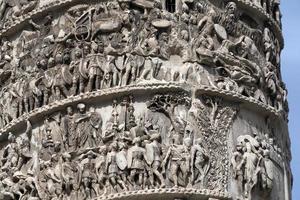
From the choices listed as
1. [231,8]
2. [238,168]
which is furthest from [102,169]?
[231,8]

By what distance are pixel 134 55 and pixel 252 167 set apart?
1289 millimetres

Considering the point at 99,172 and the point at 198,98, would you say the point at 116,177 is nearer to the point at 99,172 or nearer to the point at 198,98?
the point at 99,172

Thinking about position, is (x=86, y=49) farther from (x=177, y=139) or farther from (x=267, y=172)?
(x=267, y=172)

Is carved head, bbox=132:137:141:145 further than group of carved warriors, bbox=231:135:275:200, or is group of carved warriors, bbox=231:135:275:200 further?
group of carved warriors, bbox=231:135:275:200

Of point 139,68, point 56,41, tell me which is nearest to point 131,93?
point 139,68

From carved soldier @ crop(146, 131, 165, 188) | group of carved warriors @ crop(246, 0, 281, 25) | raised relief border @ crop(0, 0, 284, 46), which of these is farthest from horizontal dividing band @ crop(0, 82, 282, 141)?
group of carved warriors @ crop(246, 0, 281, 25)

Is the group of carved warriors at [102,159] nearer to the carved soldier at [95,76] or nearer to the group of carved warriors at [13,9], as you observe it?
the carved soldier at [95,76]

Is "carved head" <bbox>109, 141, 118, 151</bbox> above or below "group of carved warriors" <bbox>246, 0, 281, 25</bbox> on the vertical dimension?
below

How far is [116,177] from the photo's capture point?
10172mm

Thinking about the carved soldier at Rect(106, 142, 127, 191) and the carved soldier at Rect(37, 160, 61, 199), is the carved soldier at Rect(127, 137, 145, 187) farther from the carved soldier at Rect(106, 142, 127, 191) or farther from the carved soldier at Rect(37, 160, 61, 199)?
the carved soldier at Rect(37, 160, 61, 199)

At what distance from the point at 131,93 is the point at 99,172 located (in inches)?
27.4

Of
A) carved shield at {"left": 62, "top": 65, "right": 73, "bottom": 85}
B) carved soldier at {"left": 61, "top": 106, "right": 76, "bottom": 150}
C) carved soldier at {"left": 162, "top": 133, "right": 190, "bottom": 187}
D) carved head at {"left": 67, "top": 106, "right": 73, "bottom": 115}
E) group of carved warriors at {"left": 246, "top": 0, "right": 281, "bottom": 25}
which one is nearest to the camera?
carved soldier at {"left": 162, "top": 133, "right": 190, "bottom": 187}

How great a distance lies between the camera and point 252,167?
34.4 feet

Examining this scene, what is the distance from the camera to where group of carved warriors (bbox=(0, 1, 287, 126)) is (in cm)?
1069
